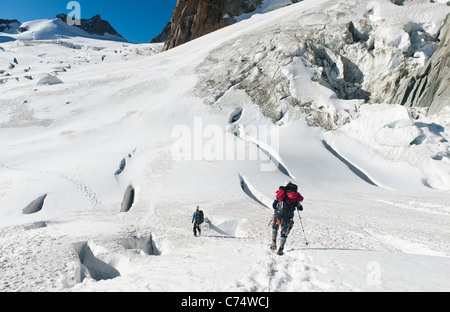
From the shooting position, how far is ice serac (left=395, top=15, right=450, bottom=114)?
26.5 meters

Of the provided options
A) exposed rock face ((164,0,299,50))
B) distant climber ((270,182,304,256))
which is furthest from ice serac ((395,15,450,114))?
exposed rock face ((164,0,299,50))

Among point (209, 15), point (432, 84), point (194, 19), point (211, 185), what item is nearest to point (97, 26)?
point (194, 19)

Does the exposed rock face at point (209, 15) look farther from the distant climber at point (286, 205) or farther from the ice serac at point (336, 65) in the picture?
the distant climber at point (286, 205)

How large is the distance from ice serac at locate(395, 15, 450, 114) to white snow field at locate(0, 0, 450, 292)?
2.36 meters

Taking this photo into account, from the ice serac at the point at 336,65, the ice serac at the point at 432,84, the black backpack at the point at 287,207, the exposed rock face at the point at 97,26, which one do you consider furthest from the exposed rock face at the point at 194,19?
the exposed rock face at the point at 97,26

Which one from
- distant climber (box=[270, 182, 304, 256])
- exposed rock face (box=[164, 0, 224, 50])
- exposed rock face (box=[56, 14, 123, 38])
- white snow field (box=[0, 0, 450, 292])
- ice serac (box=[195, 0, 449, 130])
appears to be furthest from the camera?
exposed rock face (box=[56, 14, 123, 38])

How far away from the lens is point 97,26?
153m

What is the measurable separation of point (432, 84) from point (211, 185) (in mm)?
25539

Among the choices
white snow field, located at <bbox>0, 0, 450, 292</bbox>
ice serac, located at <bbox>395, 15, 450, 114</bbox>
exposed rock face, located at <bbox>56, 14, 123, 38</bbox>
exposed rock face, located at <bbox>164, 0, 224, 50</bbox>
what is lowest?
white snow field, located at <bbox>0, 0, 450, 292</bbox>

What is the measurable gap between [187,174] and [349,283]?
1700cm

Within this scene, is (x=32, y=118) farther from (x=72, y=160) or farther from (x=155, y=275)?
(x=155, y=275)

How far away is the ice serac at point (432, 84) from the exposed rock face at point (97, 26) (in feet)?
531

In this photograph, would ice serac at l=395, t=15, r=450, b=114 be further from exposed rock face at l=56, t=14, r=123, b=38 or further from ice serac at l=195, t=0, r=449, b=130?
exposed rock face at l=56, t=14, r=123, b=38

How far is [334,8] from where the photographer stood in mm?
40219
